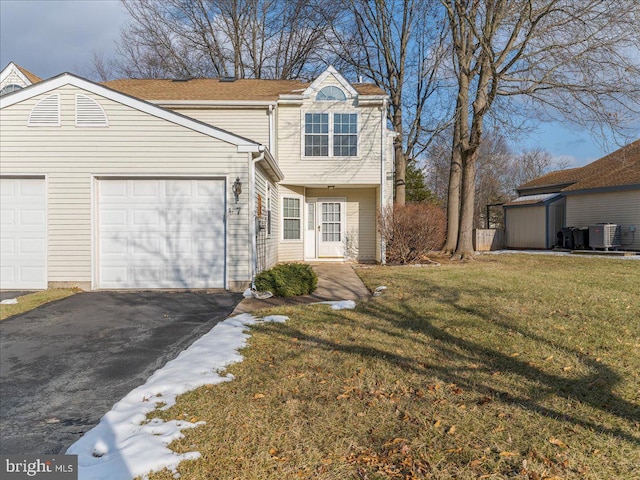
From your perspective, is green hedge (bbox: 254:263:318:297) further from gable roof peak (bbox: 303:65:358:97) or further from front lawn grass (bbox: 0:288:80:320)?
gable roof peak (bbox: 303:65:358:97)

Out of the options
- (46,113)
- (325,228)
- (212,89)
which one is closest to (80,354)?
(46,113)

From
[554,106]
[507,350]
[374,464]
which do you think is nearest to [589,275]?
[554,106]

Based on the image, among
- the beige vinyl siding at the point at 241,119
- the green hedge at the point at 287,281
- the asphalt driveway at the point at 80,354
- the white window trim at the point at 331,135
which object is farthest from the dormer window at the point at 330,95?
the asphalt driveway at the point at 80,354

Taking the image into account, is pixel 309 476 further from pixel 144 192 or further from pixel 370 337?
pixel 144 192

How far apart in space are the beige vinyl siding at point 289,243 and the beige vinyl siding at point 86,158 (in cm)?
491

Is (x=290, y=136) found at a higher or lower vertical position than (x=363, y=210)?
higher

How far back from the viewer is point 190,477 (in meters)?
2.12

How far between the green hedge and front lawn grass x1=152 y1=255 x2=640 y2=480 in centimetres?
178

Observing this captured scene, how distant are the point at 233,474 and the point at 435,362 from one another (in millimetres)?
2312

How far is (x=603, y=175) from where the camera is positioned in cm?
1922

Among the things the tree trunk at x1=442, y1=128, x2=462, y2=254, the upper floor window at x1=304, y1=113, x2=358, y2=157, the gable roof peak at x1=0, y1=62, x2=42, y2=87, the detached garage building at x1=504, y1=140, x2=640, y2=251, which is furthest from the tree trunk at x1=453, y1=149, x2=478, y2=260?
the gable roof peak at x1=0, y1=62, x2=42, y2=87

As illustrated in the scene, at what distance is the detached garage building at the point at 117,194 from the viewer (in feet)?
26.3

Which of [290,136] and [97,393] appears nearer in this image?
[97,393]

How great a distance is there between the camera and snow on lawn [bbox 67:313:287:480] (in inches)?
88.2
